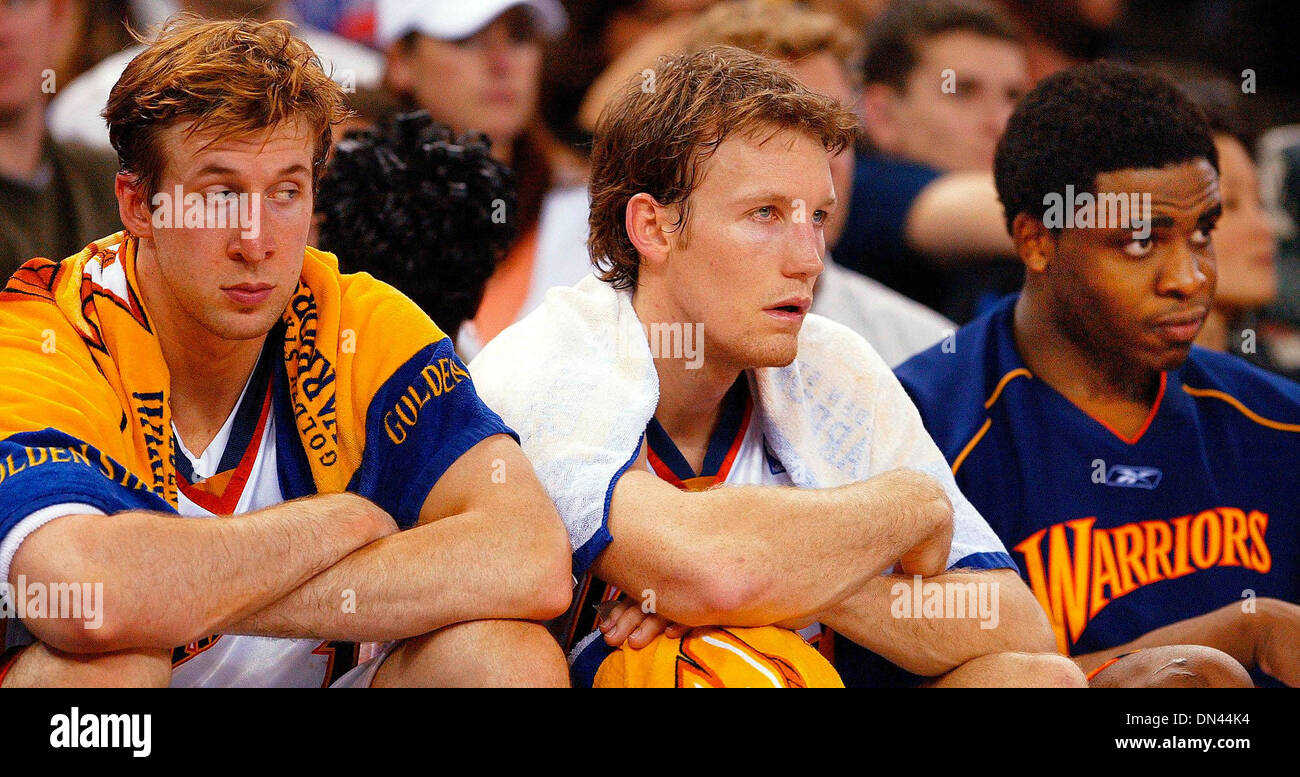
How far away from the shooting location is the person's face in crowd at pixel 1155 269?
297 cm

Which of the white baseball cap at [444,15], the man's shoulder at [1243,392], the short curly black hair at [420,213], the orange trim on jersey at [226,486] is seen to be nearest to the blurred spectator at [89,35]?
the white baseball cap at [444,15]

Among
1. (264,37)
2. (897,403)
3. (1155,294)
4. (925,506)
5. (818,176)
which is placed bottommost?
(925,506)

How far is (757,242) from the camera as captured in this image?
2604 mm

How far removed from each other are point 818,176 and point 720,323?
13.7 inches

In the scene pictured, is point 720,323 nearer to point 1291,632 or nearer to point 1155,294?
point 1155,294

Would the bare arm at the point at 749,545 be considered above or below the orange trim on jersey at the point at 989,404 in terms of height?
below

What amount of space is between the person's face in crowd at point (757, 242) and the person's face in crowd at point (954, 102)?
2.64 metres

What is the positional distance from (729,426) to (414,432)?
2.32 ft

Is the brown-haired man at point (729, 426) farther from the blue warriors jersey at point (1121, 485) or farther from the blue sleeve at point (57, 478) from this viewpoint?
the blue sleeve at point (57, 478)

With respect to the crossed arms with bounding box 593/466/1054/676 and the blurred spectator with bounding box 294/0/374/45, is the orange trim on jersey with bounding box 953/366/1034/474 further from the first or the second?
the blurred spectator with bounding box 294/0/374/45

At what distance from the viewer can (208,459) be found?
8.03 ft

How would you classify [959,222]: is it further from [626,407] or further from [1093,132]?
[626,407]

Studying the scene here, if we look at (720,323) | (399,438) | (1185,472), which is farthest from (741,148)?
(1185,472)

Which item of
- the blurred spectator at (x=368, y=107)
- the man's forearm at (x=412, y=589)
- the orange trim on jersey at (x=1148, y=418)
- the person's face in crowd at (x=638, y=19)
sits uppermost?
the person's face in crowd at (x=638, y=19)
